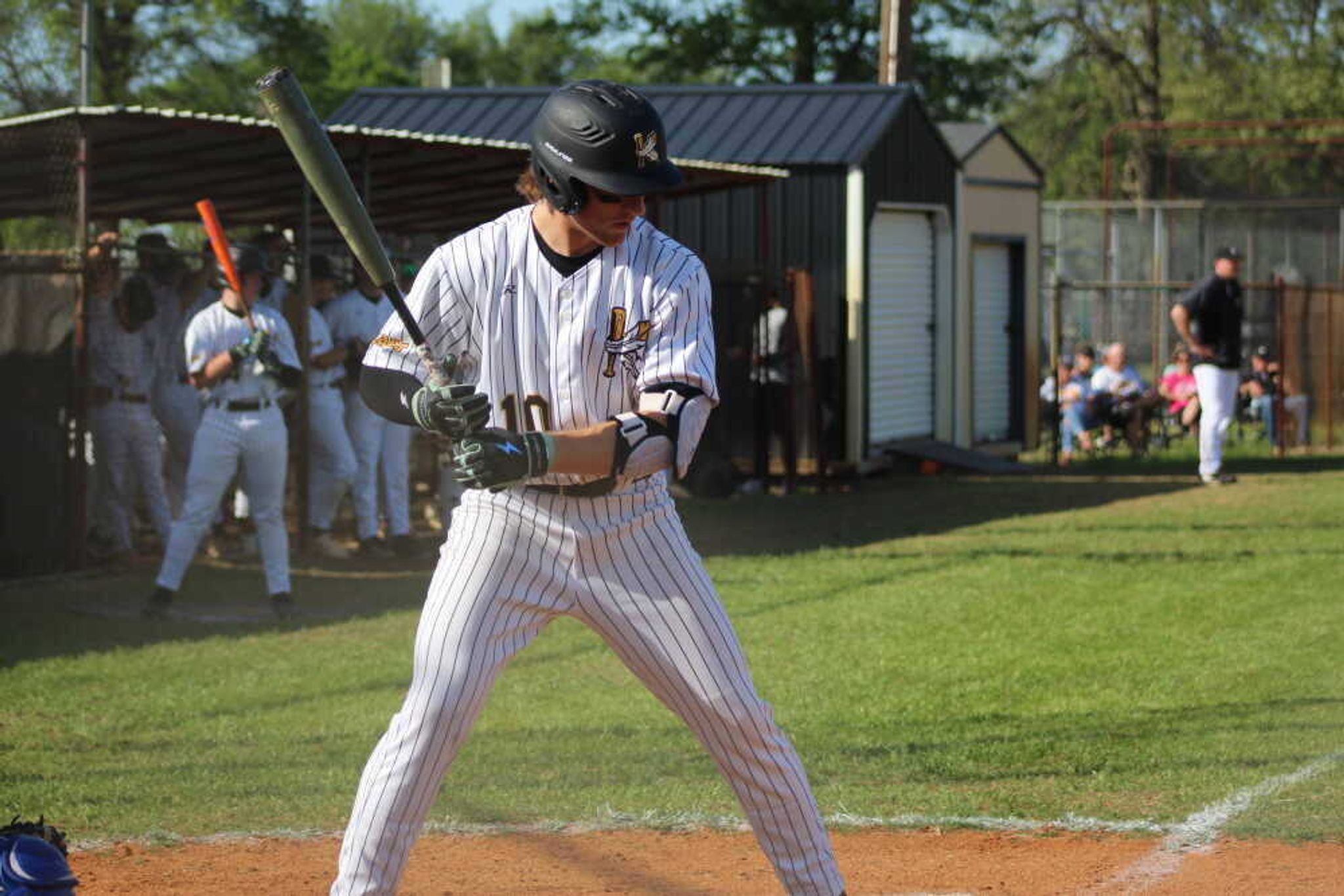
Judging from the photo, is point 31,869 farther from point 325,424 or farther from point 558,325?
point 325,424

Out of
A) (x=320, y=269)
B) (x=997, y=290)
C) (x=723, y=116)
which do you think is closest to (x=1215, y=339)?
(x=723, y=116)

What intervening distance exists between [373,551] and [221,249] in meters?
5.02

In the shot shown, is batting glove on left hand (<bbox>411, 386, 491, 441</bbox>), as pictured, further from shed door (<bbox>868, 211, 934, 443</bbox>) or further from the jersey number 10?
shed door (<bbox>868, 211, 934, 443</bbox>)

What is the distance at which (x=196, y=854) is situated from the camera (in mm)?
→ 5945

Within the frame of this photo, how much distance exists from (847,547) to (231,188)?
594cm

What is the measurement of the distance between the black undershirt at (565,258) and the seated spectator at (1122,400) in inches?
701

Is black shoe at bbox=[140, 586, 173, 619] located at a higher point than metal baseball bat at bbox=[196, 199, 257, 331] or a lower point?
lower

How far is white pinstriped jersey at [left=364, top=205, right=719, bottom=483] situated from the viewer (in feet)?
13.7

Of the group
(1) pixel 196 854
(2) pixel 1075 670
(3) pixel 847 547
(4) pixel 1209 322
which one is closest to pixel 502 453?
(1) pixel 196 854

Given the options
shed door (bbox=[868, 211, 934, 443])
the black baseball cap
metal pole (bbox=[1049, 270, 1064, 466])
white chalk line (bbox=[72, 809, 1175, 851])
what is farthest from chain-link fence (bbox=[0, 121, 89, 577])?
metal pole (bbox=[1049, 270, 1064, 466])

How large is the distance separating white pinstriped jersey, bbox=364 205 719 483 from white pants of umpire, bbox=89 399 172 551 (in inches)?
354

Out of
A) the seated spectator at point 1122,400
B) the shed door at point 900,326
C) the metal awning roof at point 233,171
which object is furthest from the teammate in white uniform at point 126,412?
the seated spectator at point 1122,400

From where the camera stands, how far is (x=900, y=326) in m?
20.3

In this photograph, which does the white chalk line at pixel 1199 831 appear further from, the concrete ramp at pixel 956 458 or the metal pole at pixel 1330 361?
the metal pole at pixel 1330 361
